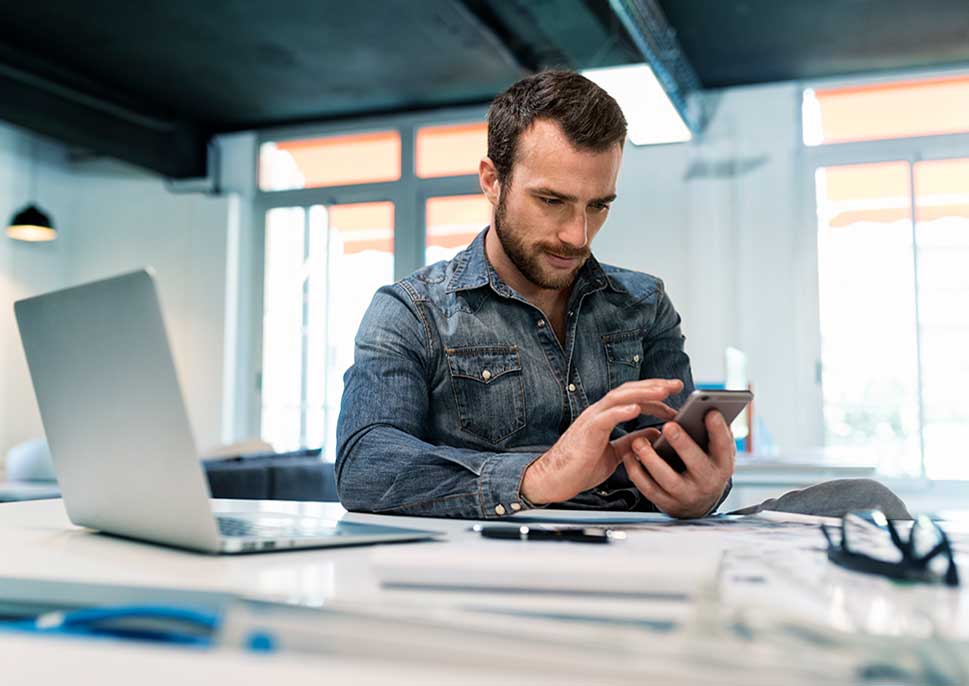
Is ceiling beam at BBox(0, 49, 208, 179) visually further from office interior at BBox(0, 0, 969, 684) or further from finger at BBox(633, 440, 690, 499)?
finger at BBox(633, 440, 690, 499)

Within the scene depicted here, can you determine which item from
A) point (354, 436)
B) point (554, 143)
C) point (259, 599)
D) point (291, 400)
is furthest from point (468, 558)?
point (291, 400)

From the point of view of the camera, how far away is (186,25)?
16.6 ft

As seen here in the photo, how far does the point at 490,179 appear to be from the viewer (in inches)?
66.1

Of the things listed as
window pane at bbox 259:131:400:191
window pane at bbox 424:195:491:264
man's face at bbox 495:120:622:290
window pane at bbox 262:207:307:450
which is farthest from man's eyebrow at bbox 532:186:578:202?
window pane at bbox 262:207:307:450

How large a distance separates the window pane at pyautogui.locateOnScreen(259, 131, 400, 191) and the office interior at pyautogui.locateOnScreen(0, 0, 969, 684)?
2 cm

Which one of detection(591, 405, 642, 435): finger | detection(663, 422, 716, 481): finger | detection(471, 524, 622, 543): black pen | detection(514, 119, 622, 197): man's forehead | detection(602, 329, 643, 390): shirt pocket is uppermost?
detection(514, 119, 622, 197): man's forehead

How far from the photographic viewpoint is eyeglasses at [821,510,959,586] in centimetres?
63

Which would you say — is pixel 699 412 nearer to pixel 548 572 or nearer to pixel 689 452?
pixel 689 452

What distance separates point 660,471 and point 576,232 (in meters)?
0.51

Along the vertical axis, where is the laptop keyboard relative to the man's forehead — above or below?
below

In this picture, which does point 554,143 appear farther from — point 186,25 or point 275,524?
point 186,25

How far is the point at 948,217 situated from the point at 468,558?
18.7ft

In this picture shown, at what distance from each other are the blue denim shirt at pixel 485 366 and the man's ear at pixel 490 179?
0.07 meters

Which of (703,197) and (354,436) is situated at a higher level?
(703,197)
